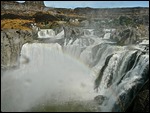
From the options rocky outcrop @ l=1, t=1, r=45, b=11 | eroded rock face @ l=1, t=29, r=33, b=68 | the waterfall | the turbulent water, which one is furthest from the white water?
rocky outcrop @ l=1, t=1, r=45, b=11

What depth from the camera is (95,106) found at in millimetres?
20719

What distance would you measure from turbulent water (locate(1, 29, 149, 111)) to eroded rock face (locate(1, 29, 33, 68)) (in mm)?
710

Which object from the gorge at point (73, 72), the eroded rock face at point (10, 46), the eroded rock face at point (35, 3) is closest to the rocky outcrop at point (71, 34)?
the gorge at point (73, 72)

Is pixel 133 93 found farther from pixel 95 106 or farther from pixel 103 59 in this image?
pixel 103 59

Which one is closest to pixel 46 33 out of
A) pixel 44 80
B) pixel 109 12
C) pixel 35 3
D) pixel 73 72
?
pixel 73 72

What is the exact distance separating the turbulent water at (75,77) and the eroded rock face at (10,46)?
0.71 metres

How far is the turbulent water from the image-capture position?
2080 centimetres

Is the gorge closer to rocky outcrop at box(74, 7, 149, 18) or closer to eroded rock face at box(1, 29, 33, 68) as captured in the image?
eroded rock face at box(1, 29, 33, 68)

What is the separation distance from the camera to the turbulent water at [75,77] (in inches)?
819

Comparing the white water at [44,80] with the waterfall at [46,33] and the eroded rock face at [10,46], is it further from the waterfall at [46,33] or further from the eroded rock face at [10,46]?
the waterfall at [46,33]

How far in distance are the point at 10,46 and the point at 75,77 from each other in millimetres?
7768

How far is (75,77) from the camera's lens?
2786 cm

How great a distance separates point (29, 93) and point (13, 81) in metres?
4.35

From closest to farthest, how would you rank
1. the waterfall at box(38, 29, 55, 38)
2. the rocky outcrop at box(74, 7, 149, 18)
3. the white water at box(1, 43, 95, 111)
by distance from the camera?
the white water at box(1, 43, 95, 111)
the waterfall at box(38, 29, 55, 38)
the rocky outcrop at box(74, 7, 149, 18)
